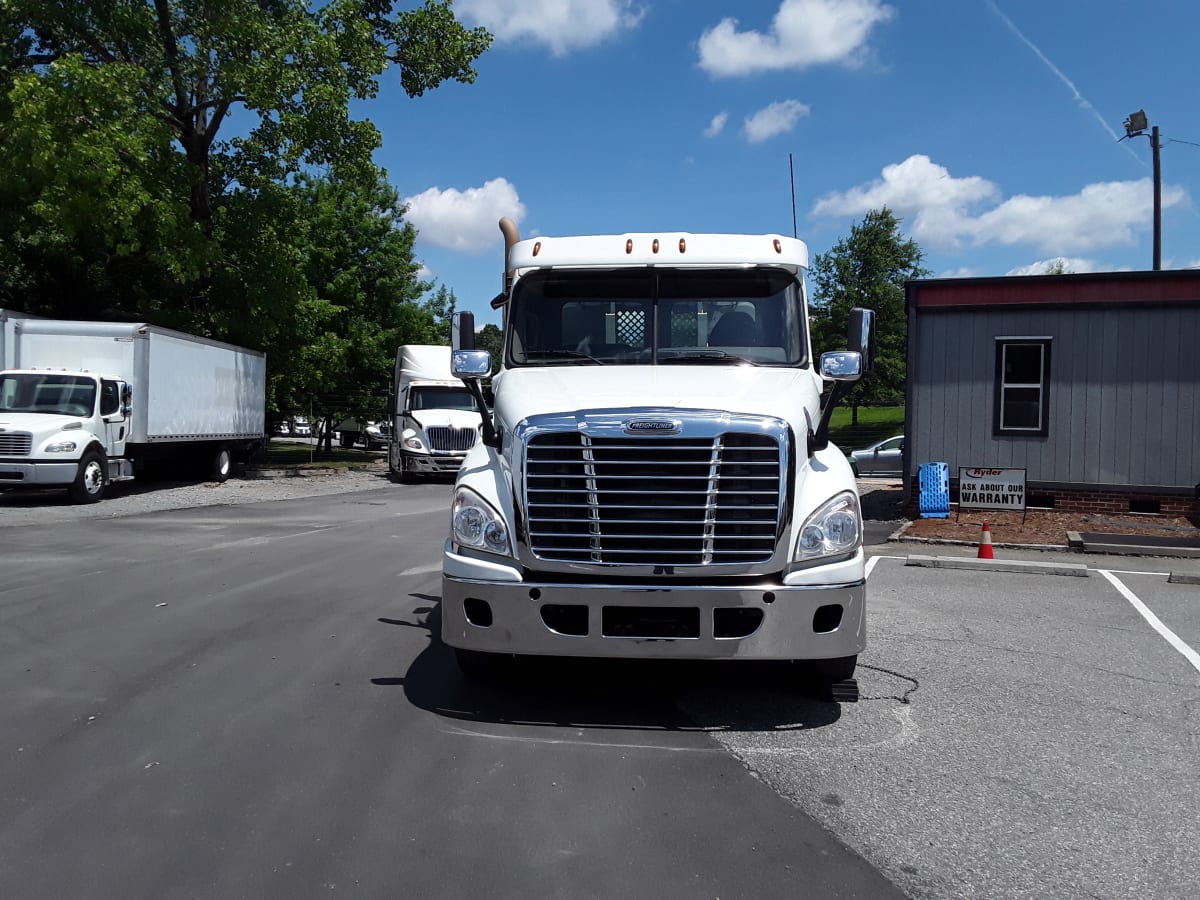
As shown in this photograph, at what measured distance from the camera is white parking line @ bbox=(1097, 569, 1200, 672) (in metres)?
6.64

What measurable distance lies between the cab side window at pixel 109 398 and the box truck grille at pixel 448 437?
26.5 feet

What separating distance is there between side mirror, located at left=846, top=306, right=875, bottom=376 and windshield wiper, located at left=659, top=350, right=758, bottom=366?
605 mm

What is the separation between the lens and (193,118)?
23.7m

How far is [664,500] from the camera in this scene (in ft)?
15.5

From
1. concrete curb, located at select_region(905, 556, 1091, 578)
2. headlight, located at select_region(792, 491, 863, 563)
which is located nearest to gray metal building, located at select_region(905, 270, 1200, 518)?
concrete curb, located at select_region(905, 556, 1091, 578)

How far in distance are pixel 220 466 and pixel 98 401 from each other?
5882 mm

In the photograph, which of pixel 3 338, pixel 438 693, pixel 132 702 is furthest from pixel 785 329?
pixel 3 338

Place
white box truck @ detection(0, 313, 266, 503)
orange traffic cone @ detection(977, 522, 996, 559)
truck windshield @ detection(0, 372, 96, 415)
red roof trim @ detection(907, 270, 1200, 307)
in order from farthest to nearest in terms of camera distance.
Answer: truck windshield @ detection(0, 372, 96, 415) → white box truck @ detection(0, 313, 266, 503) → red roof trim @ detection(907, 270, 1200, 307) → orange traffic cone @ detection(977, 522, 996, 559)

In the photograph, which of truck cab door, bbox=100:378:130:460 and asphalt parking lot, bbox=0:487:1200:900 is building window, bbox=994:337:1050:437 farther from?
truck cab door, bbox=100:378:130:460

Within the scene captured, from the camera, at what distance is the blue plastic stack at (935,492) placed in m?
15.4

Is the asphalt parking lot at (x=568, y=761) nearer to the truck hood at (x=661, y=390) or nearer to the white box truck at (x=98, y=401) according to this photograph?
the truck hood at (x=661, y=390)

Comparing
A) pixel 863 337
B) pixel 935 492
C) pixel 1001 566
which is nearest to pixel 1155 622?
pixel 1001 566

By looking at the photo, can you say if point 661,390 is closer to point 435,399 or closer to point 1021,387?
point 1021,387

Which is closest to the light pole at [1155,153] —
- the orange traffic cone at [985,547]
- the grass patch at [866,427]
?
the grass patch at [866,427]
